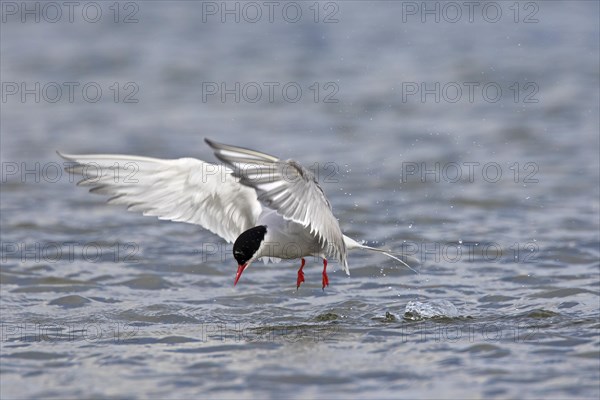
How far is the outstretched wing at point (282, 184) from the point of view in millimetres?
5113

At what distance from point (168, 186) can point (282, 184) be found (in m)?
1.33

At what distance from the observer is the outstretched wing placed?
5.11 meters

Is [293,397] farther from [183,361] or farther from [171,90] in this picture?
[171,90]

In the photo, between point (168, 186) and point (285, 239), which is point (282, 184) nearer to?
point (285, 239)

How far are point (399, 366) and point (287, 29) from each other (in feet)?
36.0

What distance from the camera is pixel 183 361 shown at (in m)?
5.38

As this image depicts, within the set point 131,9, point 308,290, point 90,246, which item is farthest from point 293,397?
point 131,9

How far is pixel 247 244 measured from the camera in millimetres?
5953

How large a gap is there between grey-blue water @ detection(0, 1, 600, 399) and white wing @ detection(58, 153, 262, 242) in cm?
62

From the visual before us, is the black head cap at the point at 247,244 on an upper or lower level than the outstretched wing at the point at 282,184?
lower

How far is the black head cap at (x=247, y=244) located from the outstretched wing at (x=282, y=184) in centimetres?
42

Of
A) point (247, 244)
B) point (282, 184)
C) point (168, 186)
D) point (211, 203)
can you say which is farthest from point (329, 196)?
point (282, 184)

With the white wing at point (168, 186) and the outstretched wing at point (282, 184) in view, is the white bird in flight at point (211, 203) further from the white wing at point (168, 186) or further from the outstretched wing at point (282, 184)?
the outstretched wing at point (282, 184)

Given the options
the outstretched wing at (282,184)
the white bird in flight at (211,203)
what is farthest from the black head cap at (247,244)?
the outstretched wing at (282,184)
